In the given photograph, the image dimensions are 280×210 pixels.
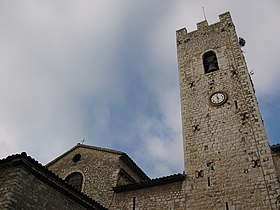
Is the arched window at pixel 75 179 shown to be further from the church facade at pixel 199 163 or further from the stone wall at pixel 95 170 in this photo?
the stone wall at pixel 95 170

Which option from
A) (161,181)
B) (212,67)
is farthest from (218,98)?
(161,181)

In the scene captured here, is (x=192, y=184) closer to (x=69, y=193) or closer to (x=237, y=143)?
(x=237, y=143)

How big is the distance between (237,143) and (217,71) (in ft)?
14.5

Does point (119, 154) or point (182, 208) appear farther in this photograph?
point (119, 154)

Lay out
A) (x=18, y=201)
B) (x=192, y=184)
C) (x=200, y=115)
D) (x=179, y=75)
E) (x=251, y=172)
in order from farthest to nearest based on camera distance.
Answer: (x=179, y=75), (x=200, y=115), (x=192, y=184), (x=251, y=172), (x=18, y=201)

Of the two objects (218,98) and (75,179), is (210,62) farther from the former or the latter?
(75,179)

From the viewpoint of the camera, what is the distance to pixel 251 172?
12.1 m

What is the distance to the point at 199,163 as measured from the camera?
1355 cm

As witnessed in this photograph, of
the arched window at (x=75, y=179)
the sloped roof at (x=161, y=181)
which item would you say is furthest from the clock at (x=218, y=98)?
the arched window at (x=75, y=179)

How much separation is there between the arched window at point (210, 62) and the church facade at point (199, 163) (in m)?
0.05

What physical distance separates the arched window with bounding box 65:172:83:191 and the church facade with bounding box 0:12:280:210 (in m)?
0.05

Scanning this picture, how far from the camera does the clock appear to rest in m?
14.8

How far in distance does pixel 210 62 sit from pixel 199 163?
605 centimetres

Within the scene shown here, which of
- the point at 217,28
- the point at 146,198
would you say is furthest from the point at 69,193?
the point at 217,28
